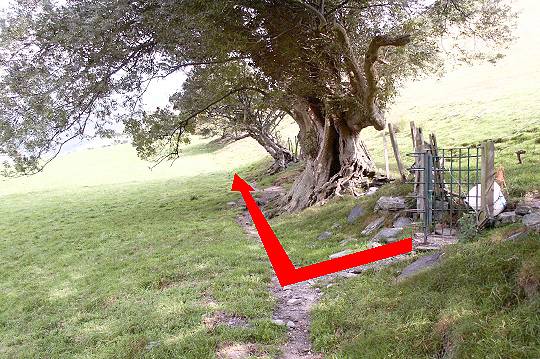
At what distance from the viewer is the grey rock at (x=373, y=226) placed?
47.2 feet

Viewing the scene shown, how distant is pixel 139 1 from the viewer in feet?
51.1

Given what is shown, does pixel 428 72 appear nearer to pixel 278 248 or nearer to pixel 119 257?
pixel 278 248

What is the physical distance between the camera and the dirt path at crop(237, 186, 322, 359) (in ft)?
25.7

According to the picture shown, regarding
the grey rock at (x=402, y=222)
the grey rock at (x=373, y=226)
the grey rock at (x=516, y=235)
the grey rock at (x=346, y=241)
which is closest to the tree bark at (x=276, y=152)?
the grey rock at (x=373, y=226)

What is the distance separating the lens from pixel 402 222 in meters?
13.9

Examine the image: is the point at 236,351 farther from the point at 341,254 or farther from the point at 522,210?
the point at 522,210

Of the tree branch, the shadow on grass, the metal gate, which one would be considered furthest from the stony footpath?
the shadow on grass

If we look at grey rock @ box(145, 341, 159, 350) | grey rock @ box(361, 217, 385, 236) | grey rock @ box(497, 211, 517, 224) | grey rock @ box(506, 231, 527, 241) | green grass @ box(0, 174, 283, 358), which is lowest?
green grass @ box(0, 174, 283, 358)

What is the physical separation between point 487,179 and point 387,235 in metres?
3.31

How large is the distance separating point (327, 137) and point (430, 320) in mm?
16226

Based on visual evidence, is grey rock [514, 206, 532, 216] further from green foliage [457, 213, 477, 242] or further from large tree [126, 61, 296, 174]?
large tree [126, 61, 296, 174]

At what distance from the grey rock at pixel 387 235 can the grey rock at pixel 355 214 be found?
8.43ft

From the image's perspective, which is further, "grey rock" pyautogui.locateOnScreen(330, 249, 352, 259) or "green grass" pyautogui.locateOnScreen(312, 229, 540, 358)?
"grey rock" pyautogui.locateOnScreen(330, 249, 352, 259)

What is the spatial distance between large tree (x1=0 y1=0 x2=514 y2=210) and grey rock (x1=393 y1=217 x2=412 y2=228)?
5.54 meters
